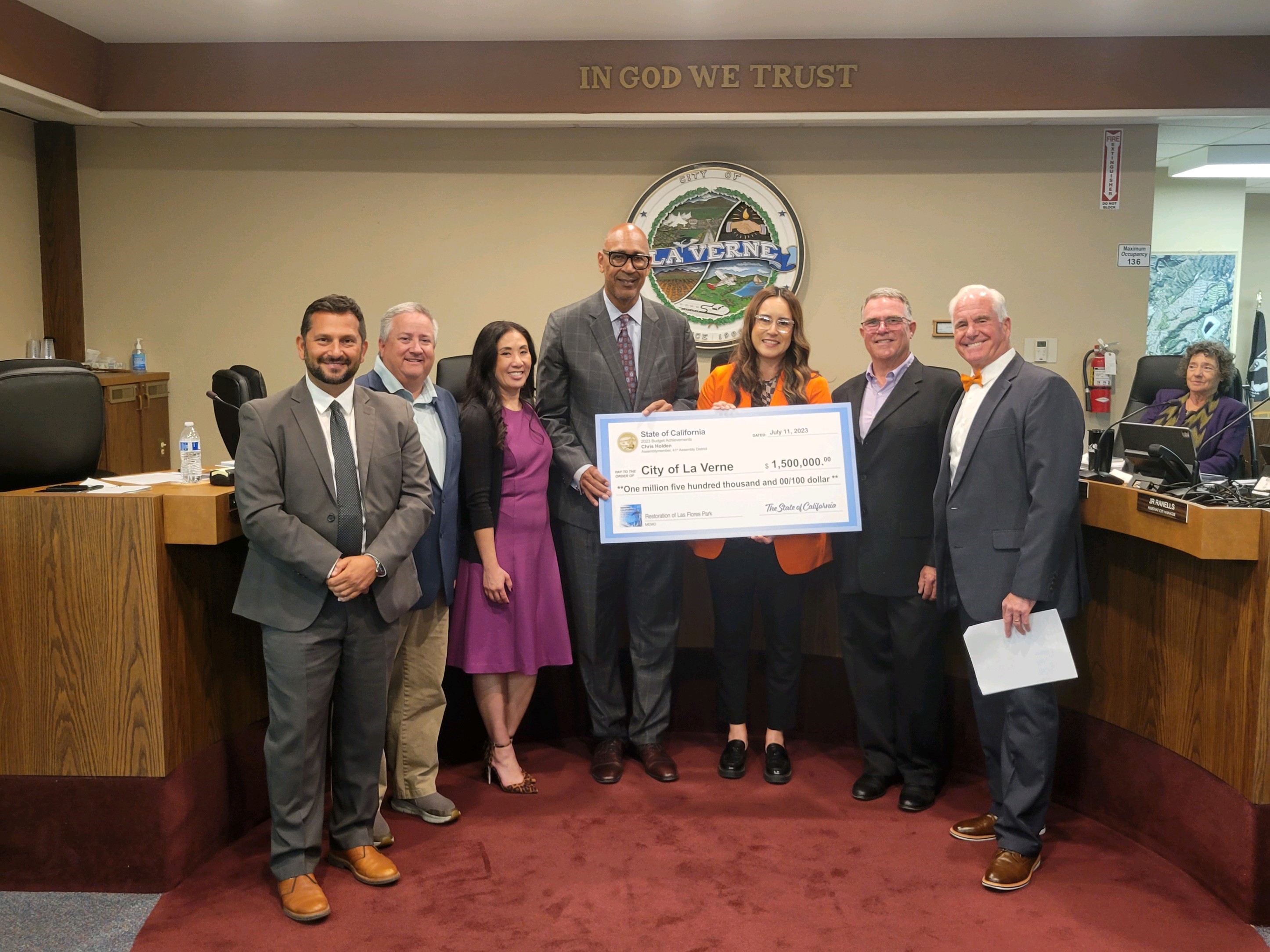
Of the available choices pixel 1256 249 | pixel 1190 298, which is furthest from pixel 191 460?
pixel 1256 249

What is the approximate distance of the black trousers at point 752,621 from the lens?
10.2 feet

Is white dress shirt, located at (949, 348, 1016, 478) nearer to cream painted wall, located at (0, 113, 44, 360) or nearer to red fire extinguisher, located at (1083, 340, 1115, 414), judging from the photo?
red fire extinguisher, located at (1083, 340, 1115, 414)

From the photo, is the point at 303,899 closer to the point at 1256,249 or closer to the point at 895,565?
the point at 895,565

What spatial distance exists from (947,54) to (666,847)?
4.23 metres

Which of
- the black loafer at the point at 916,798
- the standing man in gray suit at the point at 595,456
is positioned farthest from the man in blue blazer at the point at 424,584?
the black loafer at the point at 916,798

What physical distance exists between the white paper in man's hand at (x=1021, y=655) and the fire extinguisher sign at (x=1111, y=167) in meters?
3.77

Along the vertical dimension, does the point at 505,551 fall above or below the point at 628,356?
below

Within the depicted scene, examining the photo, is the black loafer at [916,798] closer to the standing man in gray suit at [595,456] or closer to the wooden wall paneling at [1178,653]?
the wooden wall paneling at [1178,653]

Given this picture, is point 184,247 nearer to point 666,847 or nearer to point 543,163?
point 543,163

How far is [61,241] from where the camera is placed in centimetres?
541

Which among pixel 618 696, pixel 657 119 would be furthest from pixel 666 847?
pixel 657 119

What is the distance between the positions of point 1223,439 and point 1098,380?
52.3 inches

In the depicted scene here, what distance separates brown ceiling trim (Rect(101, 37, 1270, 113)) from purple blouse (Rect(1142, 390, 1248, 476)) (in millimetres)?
1730

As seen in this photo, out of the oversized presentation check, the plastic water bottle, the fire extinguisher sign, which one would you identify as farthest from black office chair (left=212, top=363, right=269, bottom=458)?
the fire extinguisher sign
